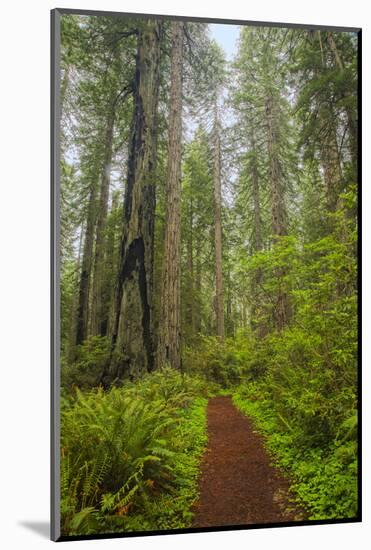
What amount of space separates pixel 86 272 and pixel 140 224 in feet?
2.50

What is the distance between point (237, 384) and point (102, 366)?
4.20 ft

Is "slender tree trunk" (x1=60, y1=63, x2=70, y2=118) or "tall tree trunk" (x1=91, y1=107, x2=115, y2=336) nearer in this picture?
"slender tree trunk" (x1=60, y1=63, x2=70, y2=118)

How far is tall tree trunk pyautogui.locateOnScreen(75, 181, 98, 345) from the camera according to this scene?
471 centimetres

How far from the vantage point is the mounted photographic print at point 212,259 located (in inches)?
188

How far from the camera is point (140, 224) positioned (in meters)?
5.23

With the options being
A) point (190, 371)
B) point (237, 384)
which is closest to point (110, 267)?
point (190, 371)

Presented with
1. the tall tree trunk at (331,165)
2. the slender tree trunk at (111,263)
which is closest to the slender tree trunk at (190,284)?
the slender tree trunk at (111,263)

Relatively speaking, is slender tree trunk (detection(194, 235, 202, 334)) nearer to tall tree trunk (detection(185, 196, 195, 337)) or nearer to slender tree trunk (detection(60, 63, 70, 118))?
tall tree trunk (detection(185, 196, 195, 337))

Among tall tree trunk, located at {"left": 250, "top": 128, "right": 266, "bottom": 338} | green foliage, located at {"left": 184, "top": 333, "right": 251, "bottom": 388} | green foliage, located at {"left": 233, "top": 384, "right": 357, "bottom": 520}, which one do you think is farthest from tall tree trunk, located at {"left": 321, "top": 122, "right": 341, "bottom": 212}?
green foliage, located at {"left": 233, "top": 384, "right": 357, "bottom": 520}

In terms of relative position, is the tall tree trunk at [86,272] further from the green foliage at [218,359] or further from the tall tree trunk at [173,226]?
the green foliage at [218,359]

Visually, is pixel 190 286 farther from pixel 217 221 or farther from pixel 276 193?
pixel 276 193

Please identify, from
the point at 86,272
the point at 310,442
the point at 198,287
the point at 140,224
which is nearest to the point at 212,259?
the point at 198,287

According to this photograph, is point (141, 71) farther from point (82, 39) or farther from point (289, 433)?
point (289, 433)

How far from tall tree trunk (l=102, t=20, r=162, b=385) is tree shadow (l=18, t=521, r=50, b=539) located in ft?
4.86
